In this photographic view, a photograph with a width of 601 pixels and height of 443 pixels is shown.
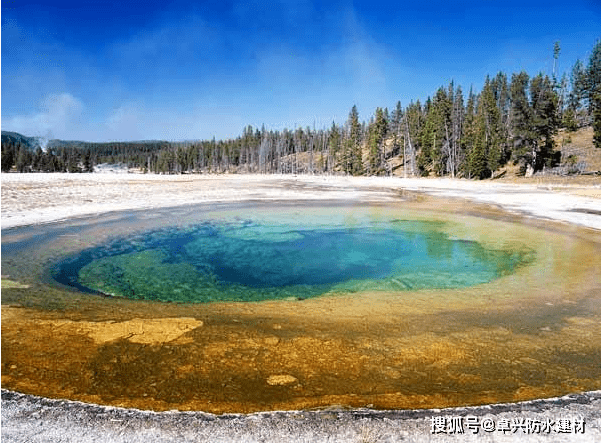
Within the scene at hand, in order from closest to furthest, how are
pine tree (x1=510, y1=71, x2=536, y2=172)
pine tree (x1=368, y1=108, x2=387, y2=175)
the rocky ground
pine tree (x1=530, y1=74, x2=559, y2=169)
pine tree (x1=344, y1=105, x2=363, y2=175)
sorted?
the rocky ground < pine tree (x1=530, y1=74, x2=559, y2=169) < pine tree (x1=510, y1=71, x2=536, y2=172) < pine tree (x1=368, y1=108, x2=387, y2=175) < pine tree (x1=344, y1=105, x2=363, y2=175)

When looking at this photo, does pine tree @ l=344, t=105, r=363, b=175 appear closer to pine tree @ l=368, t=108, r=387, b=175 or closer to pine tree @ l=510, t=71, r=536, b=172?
pine tree @ l=368, t=108, r=387, b=175

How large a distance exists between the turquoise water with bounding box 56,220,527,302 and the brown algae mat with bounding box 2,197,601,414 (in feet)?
3.05

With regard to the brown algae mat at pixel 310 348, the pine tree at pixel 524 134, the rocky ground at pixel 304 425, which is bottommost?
the brown algae mat at pixel 310 348

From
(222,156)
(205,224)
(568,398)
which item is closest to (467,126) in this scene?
(205,224)

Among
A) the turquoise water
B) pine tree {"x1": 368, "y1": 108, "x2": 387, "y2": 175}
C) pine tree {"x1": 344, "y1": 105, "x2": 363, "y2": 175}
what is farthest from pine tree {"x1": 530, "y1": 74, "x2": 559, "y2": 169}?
the turquoise water

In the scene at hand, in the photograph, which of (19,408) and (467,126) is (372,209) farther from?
(467,126)

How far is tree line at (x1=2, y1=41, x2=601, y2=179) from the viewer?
163ft

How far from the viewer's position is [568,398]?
4.38 m

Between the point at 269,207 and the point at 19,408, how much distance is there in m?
20.2

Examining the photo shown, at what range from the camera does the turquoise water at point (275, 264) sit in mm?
9555

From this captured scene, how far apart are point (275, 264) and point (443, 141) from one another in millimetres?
61404

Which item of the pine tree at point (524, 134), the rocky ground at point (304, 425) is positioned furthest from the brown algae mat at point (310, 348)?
the pine tree at point (524, 134)

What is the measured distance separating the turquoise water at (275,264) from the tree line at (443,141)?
134ft

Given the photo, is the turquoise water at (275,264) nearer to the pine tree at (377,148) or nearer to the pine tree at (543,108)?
the pine tree at (543,108)
